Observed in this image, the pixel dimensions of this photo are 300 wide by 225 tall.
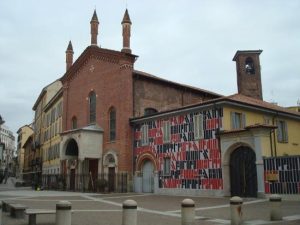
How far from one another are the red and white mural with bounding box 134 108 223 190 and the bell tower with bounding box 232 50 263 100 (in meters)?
12.7

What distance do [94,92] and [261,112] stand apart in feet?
52.7

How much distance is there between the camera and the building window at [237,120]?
24498mm

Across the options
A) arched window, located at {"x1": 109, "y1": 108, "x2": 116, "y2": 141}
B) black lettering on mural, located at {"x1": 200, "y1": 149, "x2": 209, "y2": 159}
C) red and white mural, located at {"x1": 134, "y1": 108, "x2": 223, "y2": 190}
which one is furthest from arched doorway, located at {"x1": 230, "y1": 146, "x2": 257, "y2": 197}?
arched window, located at {"x1": 109, "y1": 108, "x2": 116, "y2": 141}

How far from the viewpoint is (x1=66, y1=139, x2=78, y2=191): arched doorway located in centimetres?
3522

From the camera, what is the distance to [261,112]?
26.7m

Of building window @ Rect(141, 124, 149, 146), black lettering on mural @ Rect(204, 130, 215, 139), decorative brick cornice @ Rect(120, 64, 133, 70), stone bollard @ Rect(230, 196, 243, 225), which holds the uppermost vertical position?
decorative brick cornice @ Rect(120, 64, 133, 70)

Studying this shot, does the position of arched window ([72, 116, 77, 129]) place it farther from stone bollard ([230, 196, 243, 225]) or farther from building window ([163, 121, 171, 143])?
stone bollard ([230, 196, 243, 225])

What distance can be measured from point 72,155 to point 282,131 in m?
18.4

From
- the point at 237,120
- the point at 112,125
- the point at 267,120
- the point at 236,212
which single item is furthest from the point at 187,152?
the point at 236,212

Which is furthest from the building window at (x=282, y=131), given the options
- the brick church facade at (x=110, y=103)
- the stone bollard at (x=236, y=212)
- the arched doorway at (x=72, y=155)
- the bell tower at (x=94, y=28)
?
the bell tower at (x=94, y=28)

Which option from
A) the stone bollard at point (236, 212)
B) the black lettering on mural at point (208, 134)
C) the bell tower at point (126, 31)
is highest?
the bell tower at point (126, 31)

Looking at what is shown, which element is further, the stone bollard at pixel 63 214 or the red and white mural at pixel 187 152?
the red and white mural at pixel 187 152

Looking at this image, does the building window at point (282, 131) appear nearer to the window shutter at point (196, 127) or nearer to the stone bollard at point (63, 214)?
the window shutter at point (196, 127)

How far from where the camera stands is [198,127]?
25.5 meters
